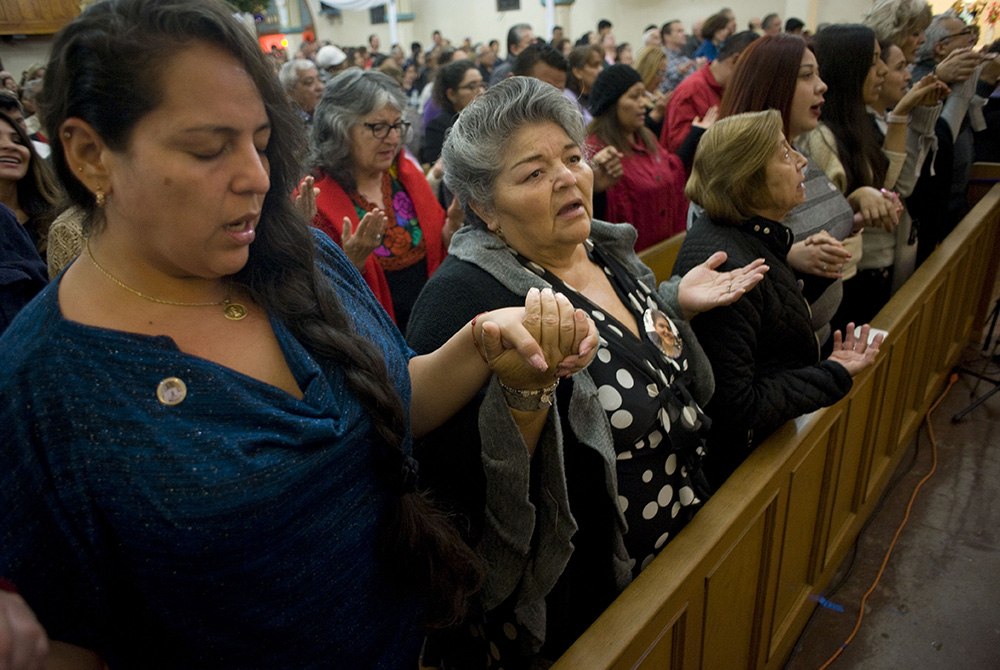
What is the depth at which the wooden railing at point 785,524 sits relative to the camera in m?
1.34

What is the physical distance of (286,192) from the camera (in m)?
1.04

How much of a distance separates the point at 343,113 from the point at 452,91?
158 centimetres

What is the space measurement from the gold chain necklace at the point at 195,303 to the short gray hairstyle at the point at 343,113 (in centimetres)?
153

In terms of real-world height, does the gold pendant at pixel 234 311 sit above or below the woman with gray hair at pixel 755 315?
above

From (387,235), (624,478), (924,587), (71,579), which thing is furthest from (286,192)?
(924,587)

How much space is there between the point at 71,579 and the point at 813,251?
2013 mm

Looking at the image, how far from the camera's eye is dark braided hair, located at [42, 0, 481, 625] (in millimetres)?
781

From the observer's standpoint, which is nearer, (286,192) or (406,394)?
(286,192)

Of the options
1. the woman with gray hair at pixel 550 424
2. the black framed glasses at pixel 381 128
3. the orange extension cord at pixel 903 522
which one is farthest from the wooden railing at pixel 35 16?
the orange extension cord at pixel 903 522

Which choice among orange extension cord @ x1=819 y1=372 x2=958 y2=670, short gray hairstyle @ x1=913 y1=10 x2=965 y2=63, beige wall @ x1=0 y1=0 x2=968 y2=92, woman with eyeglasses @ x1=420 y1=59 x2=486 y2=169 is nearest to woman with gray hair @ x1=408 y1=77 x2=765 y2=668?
orange extension cord @ x1=819 y1=372 x2=958 y2=670

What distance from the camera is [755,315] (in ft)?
5.88

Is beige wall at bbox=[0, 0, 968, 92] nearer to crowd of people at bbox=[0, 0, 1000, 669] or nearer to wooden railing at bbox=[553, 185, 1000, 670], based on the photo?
crowd of people at bbox=[0, 0, 1000, 669]

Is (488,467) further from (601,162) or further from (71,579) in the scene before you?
(601,162)

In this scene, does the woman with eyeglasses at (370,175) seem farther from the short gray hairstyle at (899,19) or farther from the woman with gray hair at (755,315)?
the short gray hairstyle at (899,19)
